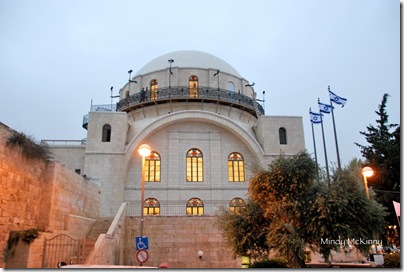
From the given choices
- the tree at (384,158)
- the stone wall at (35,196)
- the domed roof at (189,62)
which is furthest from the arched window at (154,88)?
the tree at (384,158)

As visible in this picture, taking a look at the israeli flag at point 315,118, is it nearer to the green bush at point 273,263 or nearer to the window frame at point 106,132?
the green bush at point 273,263

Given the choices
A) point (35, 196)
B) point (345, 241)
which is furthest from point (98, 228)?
point (345, 241)

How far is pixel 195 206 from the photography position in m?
21.0

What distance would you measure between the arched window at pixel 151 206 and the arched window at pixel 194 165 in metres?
2.44

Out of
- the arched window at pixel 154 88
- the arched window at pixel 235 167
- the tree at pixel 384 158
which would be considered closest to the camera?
the tree at pixel 384 158

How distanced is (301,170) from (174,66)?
17.9 meters

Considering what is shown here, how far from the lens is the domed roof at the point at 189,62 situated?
26.9 metres

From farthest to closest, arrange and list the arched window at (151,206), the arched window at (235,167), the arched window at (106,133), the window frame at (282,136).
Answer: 1. the window frame at (282,136)
2. the arched window at (235,167)
3. the arched window at (106,133)
4. the arched window at (151,206)

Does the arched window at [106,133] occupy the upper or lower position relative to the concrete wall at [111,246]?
upper

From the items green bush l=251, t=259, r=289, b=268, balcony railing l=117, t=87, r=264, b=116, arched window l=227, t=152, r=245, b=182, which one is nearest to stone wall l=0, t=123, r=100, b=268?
green bush l=251, t=259, r=289, b=268

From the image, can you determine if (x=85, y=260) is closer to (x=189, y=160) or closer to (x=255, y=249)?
(x=255, y=249)

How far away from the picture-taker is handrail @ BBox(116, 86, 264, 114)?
24078 mm

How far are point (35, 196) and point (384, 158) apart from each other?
1571 cm

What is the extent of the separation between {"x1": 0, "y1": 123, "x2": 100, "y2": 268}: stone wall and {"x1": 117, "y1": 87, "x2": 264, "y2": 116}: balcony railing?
11588mm
